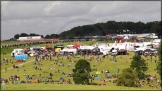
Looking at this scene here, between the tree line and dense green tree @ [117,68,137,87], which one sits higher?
the tree line

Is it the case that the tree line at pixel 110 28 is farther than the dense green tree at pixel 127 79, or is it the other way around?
the tree line at pixel 110 28

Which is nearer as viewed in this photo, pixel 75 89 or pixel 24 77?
pixel 75 89

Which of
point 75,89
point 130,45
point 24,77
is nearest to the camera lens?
point 75,89

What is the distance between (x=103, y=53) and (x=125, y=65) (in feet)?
43.4

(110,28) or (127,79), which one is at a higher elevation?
(110,28)

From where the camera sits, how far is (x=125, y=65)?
53406mm

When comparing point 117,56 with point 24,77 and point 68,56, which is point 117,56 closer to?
point 68,56

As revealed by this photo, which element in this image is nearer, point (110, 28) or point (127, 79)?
point (127, 79)

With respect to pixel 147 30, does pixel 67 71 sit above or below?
below

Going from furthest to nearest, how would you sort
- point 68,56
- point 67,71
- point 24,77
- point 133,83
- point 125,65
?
point 68,56 < point 125,65 < point 67,71 < point 24,77 < point 133,83

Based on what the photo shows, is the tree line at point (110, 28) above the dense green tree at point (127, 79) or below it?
above

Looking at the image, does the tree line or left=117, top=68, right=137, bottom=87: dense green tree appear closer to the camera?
left=117, top=68, right=137, bottom=87: dense green tree

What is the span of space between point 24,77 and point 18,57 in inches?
664

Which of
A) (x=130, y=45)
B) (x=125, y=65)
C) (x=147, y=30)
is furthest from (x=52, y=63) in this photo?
(x=147, y=30)
